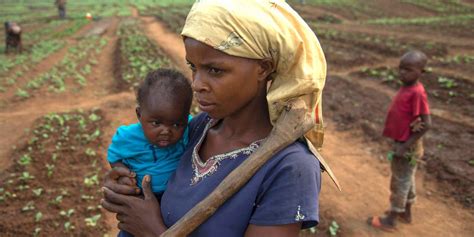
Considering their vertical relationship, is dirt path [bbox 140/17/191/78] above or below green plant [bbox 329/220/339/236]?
below

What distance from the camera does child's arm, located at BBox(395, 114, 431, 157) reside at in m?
3.84

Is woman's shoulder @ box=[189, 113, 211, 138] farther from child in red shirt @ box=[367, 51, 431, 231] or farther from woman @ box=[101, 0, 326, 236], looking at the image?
child in red shirt @ box=[367, 51, 431, 231]

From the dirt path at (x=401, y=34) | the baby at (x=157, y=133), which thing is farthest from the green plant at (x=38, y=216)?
the dirt path at (x=401, y=34)

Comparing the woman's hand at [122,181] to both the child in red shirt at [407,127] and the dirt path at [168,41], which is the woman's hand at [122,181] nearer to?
the child in red shirt at [407,127]

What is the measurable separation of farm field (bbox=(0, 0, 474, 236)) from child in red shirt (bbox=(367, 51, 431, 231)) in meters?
0.45

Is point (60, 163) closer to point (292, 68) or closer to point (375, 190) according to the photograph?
point (375, 190)

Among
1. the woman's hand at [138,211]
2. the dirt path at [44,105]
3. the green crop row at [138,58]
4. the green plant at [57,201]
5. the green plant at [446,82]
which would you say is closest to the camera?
the woman's hand at [138,211]

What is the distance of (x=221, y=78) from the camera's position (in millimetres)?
1421

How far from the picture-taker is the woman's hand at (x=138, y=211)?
1.60 meters

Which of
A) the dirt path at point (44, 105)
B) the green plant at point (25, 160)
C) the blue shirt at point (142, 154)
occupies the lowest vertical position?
the dirt path at point (44, 105)

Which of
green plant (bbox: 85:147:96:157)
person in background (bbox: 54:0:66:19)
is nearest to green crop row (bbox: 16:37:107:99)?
green plant (bbox: 85:147:96:157)

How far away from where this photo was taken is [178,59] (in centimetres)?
1270

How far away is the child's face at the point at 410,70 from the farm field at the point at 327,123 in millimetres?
1685

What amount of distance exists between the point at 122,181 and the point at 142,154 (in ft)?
0.54
